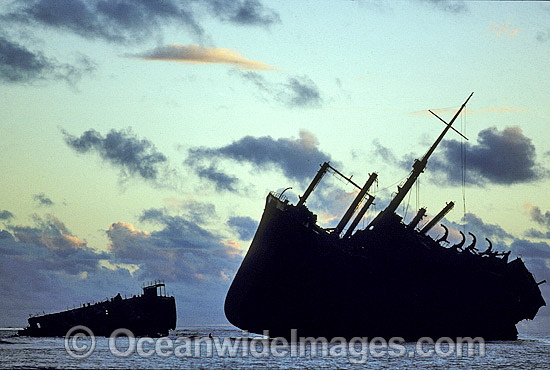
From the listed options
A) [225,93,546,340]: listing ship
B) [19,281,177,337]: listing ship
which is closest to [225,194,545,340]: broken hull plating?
[225,93,546,340]: listing ship

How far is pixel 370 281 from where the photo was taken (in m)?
63.5

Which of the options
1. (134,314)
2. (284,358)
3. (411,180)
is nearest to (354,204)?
(411,180)

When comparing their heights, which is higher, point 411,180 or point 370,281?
point 411,180

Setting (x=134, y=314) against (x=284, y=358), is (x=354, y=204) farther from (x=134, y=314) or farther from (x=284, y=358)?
(x=134, y=314)

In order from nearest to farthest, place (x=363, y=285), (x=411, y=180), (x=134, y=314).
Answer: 1. (x=363, y=285)
2. (x=411, y=180)
3. (x=134, y=314)

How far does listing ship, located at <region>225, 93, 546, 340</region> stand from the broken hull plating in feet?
0.29

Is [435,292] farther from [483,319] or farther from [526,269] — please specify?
[526,269]

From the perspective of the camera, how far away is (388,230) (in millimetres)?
65875

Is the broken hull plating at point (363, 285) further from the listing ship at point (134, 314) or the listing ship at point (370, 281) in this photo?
the listing ship at point (134, 314)

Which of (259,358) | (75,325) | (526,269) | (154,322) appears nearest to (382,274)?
(259,358)

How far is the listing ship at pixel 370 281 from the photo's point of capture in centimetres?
6122

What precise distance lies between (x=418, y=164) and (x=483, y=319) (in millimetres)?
16927

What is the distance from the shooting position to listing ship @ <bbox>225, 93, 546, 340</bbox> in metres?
61.2

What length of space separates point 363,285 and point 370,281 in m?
0.84
